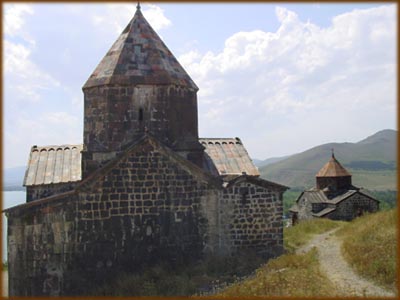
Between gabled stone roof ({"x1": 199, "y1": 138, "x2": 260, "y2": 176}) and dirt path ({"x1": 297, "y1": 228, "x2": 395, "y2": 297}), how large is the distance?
119 inches

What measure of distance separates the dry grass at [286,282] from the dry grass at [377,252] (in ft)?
3.42

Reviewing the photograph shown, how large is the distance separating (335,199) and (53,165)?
22019 millimetres

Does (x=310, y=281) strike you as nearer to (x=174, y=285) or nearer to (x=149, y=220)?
(x=174, y=285)

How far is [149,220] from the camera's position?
11.8m

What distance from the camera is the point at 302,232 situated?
18.6m

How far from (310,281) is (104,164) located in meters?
6.24

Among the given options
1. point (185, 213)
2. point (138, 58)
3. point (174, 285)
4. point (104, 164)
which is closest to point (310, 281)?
point (174, 285)

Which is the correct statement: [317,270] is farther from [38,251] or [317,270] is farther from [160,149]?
[38,251]

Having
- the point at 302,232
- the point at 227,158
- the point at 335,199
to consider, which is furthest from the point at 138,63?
the point at 335,199

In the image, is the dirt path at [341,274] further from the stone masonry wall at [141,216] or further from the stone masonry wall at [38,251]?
the stone masonry wall at [38,251]

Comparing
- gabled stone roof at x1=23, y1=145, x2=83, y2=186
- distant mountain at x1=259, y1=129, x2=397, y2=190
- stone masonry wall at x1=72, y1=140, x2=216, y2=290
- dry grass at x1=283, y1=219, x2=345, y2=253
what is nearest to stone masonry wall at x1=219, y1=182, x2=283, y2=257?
stone masonry wall at x1=72, y1=140, x2=216, y2=290

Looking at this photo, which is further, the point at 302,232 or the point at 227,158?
the point at 302,232

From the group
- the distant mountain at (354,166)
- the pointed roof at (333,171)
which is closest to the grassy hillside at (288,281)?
the pointed roof at (333,171)

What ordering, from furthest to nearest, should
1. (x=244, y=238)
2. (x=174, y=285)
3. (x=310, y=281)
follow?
(x=244, y=238)
(x=174, y=285)
(x=310, y=281)
